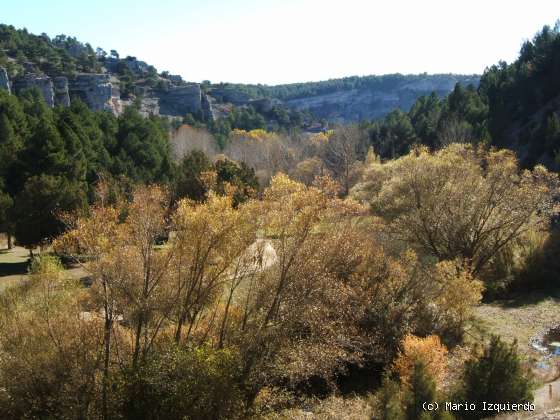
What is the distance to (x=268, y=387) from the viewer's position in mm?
17484

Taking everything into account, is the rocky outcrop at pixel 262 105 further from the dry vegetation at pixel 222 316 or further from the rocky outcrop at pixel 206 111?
the dry vegetation at pixel 222 316

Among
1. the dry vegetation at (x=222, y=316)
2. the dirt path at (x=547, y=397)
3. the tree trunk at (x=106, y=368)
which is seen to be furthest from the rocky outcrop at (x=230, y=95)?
the tree trunk at (x=106, y=368)

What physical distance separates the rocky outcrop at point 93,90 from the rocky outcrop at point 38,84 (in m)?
9.30

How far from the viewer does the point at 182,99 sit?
12575cm

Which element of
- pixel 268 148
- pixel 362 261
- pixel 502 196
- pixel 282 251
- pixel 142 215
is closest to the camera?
pixel 142 215

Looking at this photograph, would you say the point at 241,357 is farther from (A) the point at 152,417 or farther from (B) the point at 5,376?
(B) the point at 5,376

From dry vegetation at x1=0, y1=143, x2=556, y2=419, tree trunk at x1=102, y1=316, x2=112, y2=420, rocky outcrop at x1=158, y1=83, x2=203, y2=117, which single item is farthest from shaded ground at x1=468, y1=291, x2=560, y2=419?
rocky outcrop at x1=158, y1=83, x2=203, y2=117

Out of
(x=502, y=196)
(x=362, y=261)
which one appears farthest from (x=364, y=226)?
(x=502, y=196)

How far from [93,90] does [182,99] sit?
2992 cm

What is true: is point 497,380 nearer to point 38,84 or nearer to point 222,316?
point 222,316

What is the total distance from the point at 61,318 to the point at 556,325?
81.3ft

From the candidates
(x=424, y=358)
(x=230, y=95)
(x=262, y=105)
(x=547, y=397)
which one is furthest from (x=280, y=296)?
(x=230, y=95)

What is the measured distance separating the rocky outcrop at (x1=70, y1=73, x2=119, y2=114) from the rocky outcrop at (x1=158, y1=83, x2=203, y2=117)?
79.3 ft

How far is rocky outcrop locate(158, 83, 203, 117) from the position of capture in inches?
4892
